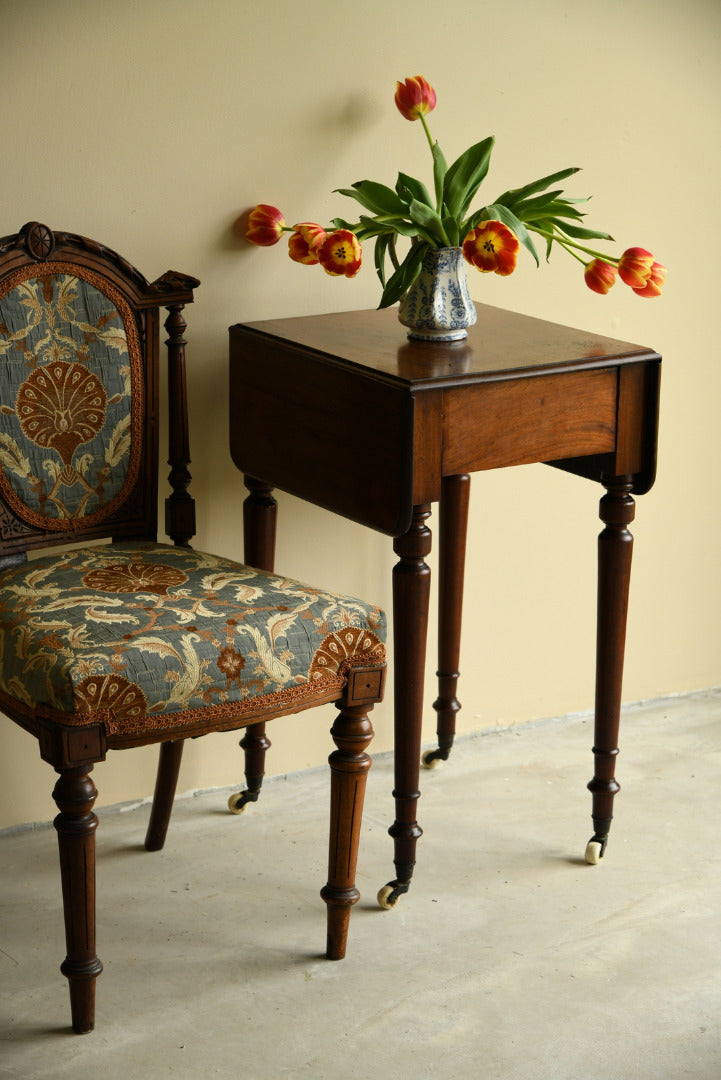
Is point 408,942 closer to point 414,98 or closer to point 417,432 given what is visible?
point 417,432

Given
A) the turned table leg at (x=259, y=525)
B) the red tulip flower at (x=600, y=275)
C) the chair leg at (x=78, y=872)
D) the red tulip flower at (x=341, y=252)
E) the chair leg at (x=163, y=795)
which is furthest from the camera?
the turned table leg at (x=259, y=525)

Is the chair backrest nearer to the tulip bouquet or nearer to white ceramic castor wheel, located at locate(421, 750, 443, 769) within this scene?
the tulip bouquet

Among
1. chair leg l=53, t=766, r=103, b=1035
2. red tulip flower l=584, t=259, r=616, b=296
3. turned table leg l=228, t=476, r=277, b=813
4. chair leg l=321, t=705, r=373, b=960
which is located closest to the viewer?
chair leg l=53, t=766, r=103, b=1035

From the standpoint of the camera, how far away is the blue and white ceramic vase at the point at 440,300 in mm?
1913

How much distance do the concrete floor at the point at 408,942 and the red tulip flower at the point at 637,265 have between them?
90 cm

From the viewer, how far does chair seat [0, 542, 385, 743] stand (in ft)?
5.14

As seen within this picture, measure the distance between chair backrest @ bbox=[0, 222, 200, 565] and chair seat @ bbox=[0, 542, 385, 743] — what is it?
0.11 m

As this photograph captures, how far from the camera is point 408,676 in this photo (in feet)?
6.23

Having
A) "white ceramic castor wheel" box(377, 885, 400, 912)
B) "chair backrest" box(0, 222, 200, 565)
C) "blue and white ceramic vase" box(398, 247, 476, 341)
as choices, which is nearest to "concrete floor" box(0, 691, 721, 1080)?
"white ceramic castor wheel" box(377, 885, 400, 912)

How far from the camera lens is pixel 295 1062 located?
1620mm

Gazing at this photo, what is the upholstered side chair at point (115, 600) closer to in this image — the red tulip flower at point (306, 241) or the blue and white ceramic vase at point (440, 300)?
the red tulip flower at point (306, 241)

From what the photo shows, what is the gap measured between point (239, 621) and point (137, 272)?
565 mm

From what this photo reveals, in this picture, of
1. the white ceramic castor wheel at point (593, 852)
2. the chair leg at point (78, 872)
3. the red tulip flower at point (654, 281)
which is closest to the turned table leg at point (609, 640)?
the white ceramic castor wheel at point (593, 852)

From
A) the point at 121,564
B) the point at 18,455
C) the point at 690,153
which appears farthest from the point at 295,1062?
the point at 690,153
